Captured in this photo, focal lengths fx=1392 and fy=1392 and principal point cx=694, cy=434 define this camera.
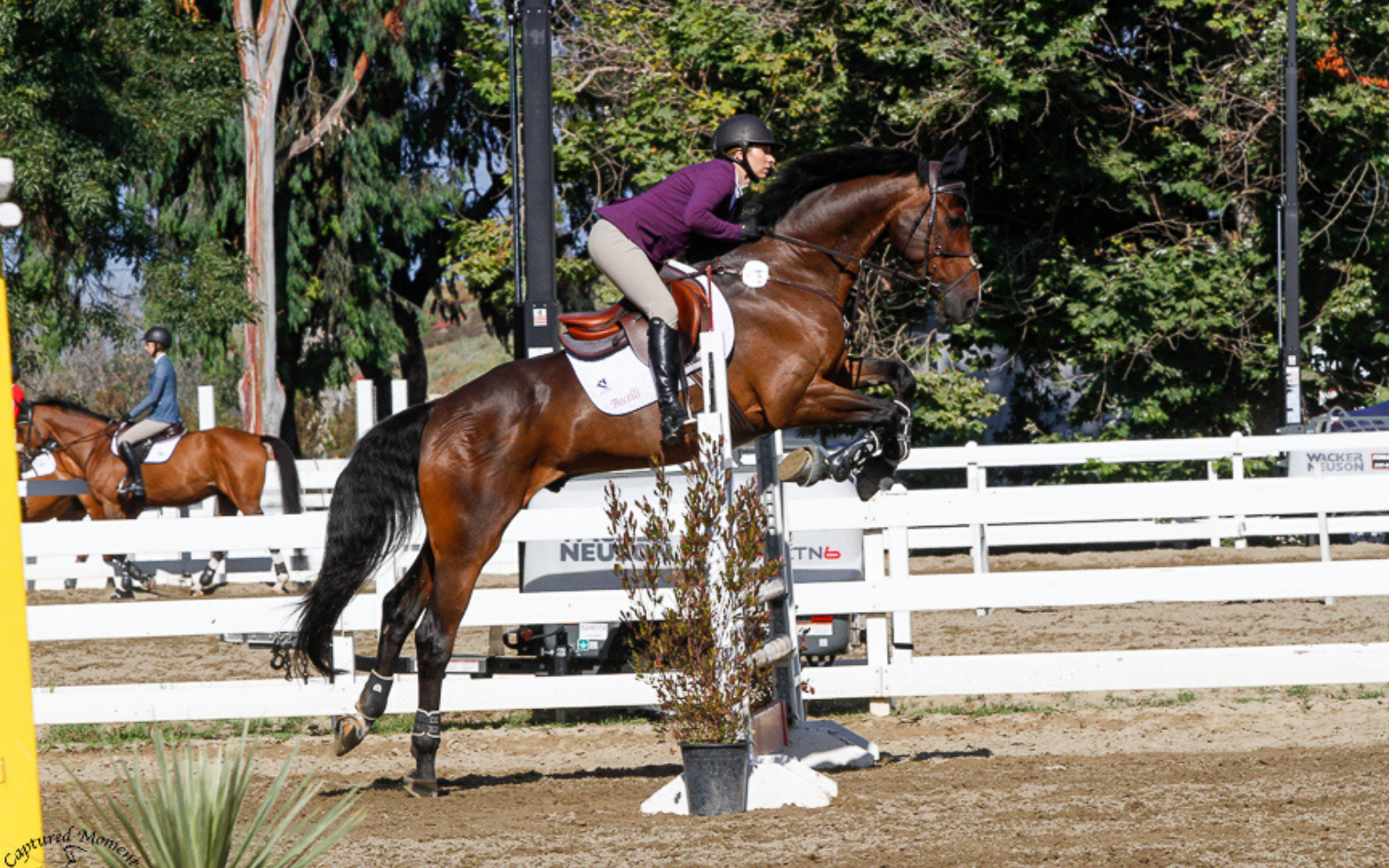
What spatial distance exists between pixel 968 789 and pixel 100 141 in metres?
14.5

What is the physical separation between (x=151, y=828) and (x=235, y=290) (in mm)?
17494

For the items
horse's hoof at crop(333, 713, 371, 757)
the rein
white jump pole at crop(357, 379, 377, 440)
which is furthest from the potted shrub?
the rein

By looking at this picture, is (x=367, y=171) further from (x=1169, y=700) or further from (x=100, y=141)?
(x=1169, y=700)

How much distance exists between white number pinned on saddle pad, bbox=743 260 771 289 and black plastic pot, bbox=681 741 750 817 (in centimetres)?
204

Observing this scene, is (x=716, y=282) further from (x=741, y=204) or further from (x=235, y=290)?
(x=235, y=290)

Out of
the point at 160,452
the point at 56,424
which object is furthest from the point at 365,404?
the point at 56,424

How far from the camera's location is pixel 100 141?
53.9 feet

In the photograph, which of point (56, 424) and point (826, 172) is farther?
point (56, 424)

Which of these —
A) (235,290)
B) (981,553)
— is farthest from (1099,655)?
(235,290)

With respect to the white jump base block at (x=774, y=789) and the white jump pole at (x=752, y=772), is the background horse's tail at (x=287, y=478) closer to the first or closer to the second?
the white jump pole at (x=752, y=772)

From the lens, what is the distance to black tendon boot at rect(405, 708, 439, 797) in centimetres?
597

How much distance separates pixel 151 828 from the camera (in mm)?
3088

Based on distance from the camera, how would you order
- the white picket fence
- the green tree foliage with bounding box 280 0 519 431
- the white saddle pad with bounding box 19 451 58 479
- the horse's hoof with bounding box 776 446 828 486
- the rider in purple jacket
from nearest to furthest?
the rider in purple jacket → the horse's hoof with bounding box 776 446 828 486 → the white picket fence → the white saddle pad with bounding box 19 451 58 479 → the green tree foliage with bounding box 280 0 519 431

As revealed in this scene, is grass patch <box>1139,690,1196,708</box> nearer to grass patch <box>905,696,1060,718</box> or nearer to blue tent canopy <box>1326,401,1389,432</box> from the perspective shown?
grass patch <box>905,696,1060,718</box>
